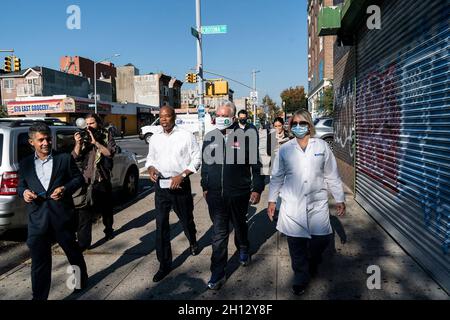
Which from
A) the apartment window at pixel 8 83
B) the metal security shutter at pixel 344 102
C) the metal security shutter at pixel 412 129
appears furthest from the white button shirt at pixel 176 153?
the apartment window at pixel 8 83

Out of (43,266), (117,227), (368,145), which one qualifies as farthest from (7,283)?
(368,145)

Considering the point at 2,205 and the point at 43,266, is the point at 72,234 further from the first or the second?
the point at 2,205

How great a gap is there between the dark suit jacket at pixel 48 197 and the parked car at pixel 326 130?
14.9m

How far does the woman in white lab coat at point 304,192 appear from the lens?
3650 millimetres

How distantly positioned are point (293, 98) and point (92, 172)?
78916 millimetres

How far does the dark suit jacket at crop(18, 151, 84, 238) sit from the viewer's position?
3391 millimetres

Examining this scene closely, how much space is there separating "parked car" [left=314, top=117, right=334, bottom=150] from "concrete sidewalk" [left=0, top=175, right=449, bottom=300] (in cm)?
1179

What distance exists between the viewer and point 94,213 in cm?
551

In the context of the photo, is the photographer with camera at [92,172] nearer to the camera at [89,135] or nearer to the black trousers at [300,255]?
the camera at [89,135]

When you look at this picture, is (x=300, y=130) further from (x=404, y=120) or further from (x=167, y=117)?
(x=404, y=120)

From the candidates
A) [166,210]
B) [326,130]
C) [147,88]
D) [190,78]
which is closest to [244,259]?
[166,210]

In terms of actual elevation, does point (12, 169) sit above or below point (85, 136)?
below

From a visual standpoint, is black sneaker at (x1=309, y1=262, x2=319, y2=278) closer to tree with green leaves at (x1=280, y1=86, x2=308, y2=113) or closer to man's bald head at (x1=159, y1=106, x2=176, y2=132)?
man's bald head at (x1=159, y1=106, x2=176, y2=132)

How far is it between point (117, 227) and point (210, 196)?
9.16 feet
